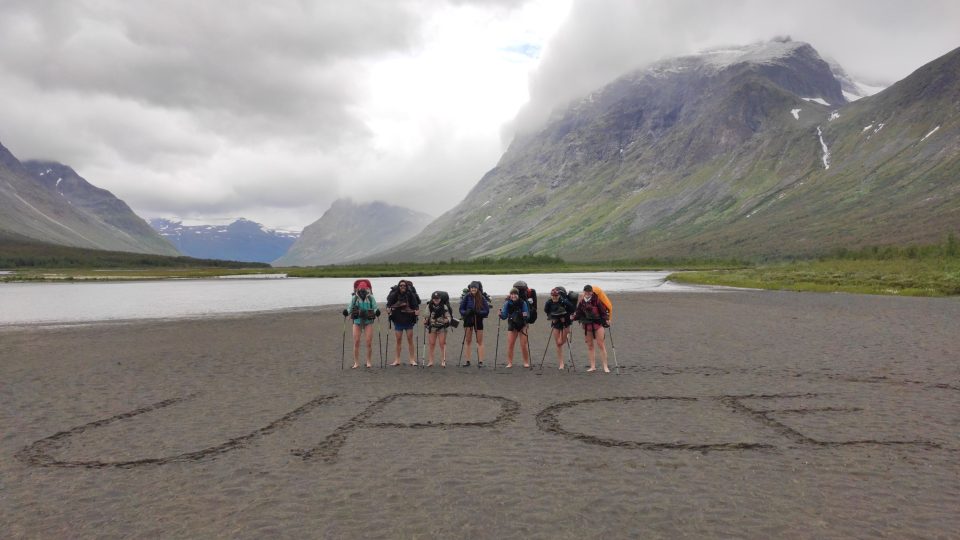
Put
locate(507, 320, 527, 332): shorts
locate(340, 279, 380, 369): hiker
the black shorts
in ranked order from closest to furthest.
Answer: locate(340, 279, 380, 369): hiker → locate(507, 320, 527, 332): shorts → the black shorts

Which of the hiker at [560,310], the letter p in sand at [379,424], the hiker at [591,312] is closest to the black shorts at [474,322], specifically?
the hiker at [560,310]

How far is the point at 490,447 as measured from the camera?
12.0 metres

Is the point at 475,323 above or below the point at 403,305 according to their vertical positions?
below

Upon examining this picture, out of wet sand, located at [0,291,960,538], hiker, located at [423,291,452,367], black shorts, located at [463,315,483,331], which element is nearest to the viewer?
wet sand, located at [0,291,960,538]

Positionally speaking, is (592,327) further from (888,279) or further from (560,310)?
(888,279)

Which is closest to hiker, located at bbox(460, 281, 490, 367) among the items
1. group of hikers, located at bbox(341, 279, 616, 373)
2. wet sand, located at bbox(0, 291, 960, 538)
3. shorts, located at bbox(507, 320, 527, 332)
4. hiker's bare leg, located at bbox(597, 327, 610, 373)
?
group of hikers, located at bbox(341, 279, 616, 373)

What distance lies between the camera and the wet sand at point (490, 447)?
28.3 feet

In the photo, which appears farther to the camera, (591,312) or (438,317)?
(438,317)

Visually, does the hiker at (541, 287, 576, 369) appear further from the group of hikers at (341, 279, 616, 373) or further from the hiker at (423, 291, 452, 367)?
the hiker at (423, 291, 452, 367)

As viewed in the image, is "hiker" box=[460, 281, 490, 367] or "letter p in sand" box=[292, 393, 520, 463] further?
"hiker" box=[460, 281, 490, 367]

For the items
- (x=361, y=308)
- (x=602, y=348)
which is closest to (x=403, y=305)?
(x=361, y=308)

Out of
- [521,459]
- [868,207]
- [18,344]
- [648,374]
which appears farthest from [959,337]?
[868,207]

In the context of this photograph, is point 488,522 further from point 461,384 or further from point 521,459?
point 461,384

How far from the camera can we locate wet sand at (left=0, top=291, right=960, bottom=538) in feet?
28.3
